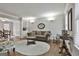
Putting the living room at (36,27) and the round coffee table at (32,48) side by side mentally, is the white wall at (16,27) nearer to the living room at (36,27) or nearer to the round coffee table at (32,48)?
the living room at (36,27)

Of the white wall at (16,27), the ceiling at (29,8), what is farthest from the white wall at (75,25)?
the white wall at (16,27)

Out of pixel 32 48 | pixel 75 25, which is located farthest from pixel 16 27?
pixel 75 25

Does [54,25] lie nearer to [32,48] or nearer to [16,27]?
[32,48]

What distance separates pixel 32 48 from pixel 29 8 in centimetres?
78

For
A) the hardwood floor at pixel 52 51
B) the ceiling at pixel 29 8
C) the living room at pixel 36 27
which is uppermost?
the ceiling at pixel 29 8

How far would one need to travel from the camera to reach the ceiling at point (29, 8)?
238cm

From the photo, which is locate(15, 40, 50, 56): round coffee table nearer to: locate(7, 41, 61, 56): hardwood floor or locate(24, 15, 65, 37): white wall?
locate(7, 41, 61, 56): hardwood floor

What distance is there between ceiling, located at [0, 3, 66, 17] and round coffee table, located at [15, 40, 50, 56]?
0.61m

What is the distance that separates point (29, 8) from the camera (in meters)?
2.40

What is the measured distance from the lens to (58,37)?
2453 mm

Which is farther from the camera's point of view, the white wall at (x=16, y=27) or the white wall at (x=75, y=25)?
the white wall at (x=16, y=27)

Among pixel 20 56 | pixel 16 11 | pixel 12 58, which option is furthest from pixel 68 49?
pixel 16 11

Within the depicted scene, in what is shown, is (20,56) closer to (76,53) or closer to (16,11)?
(16,11)

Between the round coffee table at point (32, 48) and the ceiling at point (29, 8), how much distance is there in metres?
0.61
